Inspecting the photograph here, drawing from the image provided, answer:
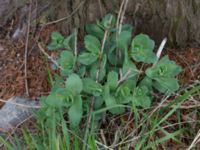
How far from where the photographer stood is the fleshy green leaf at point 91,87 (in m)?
1.86

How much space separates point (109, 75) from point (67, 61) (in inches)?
8.6

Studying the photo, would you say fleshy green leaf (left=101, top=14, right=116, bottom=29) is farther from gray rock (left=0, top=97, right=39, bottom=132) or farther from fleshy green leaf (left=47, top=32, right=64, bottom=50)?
gray rock (left=0, top=97, right=39, bottom=132)

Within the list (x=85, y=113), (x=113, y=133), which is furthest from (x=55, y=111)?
(x=113, y=133)

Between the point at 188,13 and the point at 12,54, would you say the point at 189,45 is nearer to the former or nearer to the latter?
the point at 188,13

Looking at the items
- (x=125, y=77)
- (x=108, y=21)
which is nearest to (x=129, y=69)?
(x=125, y=77)

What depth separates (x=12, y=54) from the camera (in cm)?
230

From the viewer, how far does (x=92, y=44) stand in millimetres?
1930

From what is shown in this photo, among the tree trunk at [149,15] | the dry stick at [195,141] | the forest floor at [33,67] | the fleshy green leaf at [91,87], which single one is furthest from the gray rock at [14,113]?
the dry stick at [195,141]

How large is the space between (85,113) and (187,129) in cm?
45

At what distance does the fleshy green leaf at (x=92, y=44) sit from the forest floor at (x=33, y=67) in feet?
0.90

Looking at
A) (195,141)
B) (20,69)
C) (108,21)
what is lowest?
(195,141)

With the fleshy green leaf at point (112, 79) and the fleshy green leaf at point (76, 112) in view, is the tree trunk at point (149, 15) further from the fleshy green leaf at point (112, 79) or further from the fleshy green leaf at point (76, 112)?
the fleshy green leaf at point (76, 112)

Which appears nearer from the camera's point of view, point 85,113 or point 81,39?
point 85,113

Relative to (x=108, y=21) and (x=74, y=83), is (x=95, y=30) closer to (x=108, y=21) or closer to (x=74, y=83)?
(x=108, y=21)
